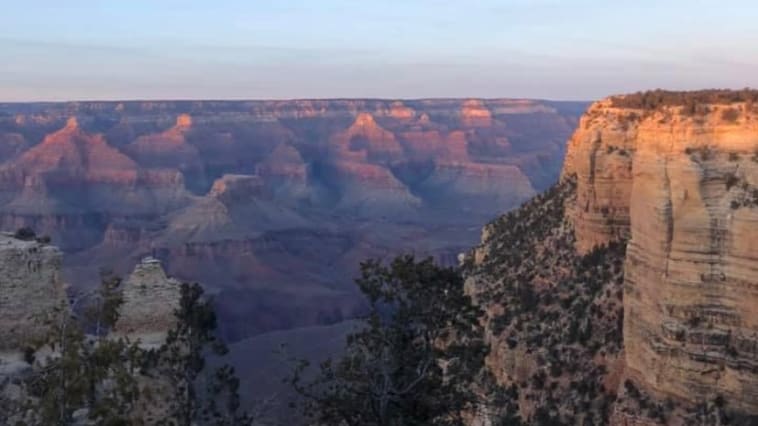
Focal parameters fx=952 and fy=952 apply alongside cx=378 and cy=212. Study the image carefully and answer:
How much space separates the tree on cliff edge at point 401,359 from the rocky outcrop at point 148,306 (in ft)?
16.3

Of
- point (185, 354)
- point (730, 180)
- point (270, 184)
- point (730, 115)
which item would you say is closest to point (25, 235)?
point (185, 354)

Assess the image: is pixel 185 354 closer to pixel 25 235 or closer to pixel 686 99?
pixel 25 235

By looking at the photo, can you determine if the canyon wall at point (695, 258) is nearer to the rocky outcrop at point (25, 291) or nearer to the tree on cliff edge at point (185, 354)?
the tree on cliff edge at point (185, 354)

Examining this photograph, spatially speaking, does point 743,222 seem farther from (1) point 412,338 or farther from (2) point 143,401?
(2) point 143,401

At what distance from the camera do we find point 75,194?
116 metres

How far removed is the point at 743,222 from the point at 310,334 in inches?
1679

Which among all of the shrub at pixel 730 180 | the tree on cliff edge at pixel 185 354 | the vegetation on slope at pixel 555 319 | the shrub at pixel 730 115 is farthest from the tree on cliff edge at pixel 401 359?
the shrub at pixel 730 115

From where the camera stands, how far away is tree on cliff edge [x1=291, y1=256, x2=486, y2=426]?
47.6ft

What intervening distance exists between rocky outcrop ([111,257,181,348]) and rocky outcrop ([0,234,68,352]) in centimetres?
126

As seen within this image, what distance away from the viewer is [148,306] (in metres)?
19.1

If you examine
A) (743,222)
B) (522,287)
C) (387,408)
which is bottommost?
(522,287)

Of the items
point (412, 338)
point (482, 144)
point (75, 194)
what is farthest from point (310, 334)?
point (482, 144)

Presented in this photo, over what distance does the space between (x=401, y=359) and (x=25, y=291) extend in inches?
317

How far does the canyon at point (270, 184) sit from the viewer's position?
289 ft
